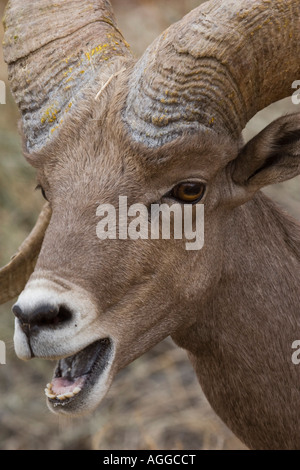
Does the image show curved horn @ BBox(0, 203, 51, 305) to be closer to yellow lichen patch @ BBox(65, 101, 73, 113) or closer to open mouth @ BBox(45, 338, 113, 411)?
yellow lichen patch @ BBox(65, 101, 73, 113)

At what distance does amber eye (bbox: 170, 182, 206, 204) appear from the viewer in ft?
14.8

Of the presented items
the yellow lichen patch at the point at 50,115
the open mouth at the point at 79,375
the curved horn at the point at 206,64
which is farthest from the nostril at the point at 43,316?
the yellow lichen patch at the point at 50,115

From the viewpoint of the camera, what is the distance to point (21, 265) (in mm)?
5996

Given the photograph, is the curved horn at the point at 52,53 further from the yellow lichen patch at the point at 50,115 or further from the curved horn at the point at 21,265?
the curved horn at the point at 21,265

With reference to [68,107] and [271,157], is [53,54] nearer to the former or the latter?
[68,107]

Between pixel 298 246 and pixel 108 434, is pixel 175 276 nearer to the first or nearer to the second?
pixel 298 246

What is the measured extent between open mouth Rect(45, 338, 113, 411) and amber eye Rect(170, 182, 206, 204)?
37.5 inches

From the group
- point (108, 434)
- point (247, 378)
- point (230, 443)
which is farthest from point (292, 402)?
point (108, 434)

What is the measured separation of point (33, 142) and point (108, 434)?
5.49 m

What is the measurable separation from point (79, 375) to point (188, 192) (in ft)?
4.15

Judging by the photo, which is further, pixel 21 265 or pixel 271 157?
pixel 21 265

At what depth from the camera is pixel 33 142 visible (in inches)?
191

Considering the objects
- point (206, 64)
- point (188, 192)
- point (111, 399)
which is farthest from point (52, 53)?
point (111, 399)
